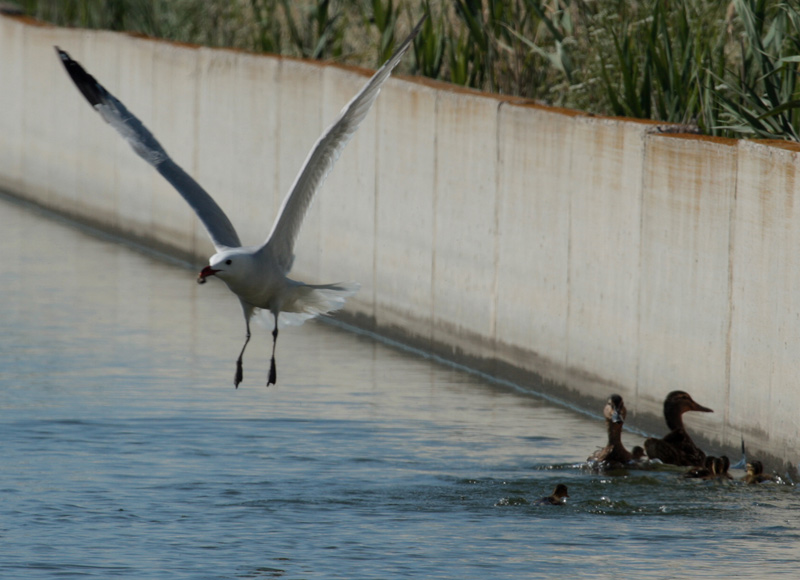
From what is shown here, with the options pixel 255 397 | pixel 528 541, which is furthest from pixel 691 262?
pixel 255 397

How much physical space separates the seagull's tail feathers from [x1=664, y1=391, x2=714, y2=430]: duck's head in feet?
7.32

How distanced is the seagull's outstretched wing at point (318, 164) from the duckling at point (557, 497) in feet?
7.60

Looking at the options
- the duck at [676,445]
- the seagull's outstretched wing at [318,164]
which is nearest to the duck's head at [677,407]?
the duck at [676,445]

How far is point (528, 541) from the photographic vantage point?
801 cm

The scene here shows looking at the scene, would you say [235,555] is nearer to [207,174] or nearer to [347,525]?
[347,525]

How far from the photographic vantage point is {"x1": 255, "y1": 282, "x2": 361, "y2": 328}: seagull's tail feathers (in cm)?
1070

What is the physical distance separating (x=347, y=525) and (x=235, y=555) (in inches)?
28.6

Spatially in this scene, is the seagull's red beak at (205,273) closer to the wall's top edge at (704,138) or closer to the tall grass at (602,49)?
the wall's top edge at (704,138)

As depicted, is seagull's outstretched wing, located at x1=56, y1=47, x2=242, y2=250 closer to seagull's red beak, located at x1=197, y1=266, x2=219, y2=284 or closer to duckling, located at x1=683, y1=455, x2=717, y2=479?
seagull's red beak, located at x1=197, y1=266, x2=219, y2=284

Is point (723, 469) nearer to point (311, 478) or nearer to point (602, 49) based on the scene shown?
point (311, 478)

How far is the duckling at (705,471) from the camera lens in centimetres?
886

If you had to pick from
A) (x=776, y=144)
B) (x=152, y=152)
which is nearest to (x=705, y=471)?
(x=776, y=144)

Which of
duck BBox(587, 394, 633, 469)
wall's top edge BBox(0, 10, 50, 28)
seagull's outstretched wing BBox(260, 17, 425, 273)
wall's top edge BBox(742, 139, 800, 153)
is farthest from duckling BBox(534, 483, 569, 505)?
Answer: wall's top edge BBox(0, 10, 50, 28)

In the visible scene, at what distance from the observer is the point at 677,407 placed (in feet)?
31.0
